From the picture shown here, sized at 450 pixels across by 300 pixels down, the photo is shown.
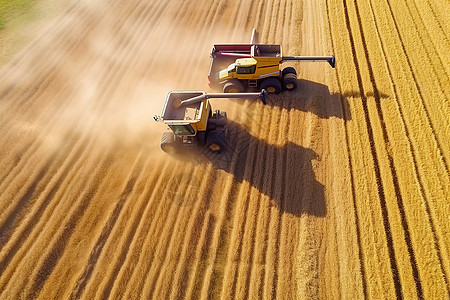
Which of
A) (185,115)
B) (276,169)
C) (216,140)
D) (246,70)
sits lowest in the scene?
(276,169)

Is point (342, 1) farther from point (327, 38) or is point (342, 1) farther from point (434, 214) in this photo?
point (434, 214)

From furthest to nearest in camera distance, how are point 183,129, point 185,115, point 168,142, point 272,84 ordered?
point 272,84 < point 168,142 < point 185,115 < point 183,129

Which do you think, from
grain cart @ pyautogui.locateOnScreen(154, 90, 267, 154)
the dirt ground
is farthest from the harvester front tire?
the dirt ground

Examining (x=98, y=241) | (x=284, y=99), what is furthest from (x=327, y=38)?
(x=98, y=241)

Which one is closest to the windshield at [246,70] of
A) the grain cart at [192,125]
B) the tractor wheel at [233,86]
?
the tractor wheel at [233,86]

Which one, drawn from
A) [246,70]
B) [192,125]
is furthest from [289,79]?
[192,125]

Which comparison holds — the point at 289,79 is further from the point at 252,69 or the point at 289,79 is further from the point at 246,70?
the point at 246,70

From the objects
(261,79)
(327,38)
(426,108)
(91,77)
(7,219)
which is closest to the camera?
(7,219)

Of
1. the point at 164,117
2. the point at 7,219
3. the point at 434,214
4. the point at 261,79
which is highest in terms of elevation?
the point at 261,79
